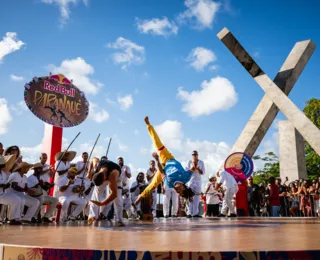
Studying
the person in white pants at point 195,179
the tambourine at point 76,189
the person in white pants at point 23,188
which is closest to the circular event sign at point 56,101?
the tambourine at point 76,189

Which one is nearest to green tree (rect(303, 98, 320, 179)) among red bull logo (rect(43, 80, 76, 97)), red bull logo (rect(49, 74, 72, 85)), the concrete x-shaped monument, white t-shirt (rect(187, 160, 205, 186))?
the concrete x-shaped monument

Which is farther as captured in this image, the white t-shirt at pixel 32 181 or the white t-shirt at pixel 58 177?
the white t-shirt at pixel 58 177

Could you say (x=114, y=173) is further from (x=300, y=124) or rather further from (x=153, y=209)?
(x=300, y=124)

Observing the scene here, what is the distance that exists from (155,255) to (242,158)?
9.29 m

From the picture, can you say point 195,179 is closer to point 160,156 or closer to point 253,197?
point 160,156

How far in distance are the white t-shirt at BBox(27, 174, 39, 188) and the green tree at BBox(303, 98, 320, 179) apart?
2329 centimetres

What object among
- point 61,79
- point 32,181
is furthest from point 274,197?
point 61,79

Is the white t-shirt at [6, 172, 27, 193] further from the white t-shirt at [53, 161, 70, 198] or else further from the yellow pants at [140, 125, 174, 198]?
the yellow pants at [140, 125, 174, 198]

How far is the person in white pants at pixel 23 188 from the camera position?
677cm

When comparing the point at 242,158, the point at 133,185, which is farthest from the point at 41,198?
the point at 242,158

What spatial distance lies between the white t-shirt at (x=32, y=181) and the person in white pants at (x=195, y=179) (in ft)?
14.3

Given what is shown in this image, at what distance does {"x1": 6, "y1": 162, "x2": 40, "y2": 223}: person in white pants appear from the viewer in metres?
6.77

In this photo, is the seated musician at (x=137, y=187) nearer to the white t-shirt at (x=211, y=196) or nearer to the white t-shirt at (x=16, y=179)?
the white t-shirt at (x=211, y=196)

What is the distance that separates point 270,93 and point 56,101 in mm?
9394
